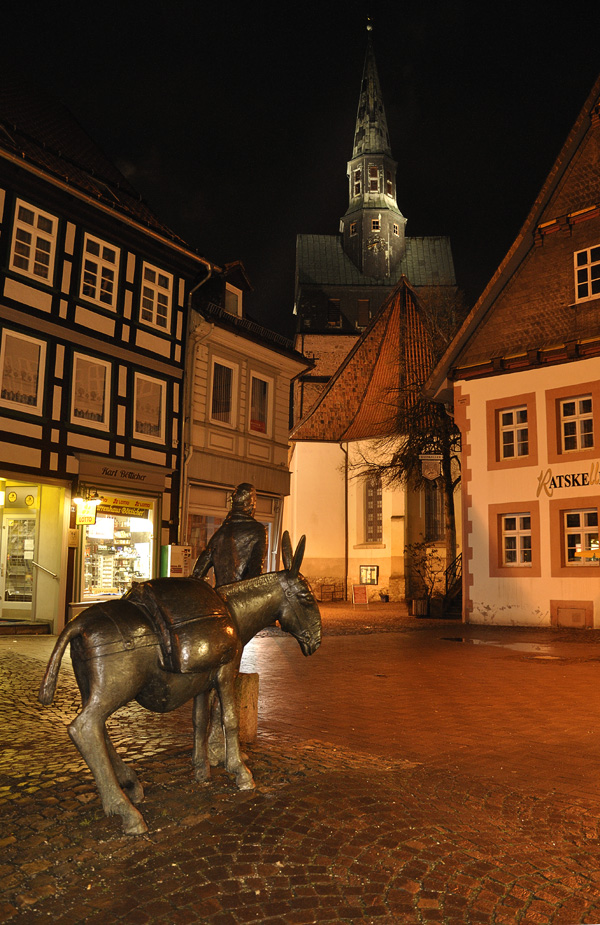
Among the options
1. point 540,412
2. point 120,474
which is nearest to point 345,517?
point 540,412

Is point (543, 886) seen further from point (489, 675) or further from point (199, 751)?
point (489, 675)

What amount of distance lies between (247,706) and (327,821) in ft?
6.65

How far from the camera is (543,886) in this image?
3400mm

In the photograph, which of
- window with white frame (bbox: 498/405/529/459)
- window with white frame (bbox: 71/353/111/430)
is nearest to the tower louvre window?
window with white frame (bbox: 498/405/529/459)

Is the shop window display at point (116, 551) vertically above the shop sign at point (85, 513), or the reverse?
the shop sign at point (85, 513)

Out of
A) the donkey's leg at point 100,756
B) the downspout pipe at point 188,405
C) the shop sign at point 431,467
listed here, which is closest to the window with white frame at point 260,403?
the downspout pipe at point 188,405

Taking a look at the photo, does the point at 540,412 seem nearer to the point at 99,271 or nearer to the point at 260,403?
the point at 260,403

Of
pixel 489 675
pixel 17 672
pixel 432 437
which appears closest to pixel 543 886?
pixel 489 675

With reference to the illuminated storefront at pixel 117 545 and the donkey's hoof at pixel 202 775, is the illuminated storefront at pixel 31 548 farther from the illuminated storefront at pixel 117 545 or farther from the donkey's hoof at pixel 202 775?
the donkey's hoof at pixel 202 775

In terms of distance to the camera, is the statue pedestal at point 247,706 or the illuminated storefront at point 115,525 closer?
the statue pedestal at point 247,706

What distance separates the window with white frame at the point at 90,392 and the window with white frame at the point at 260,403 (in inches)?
227

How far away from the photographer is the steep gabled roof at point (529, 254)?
19.3 metres

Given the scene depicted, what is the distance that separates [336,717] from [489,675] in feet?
13.0

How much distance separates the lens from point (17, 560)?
17.1 meters
